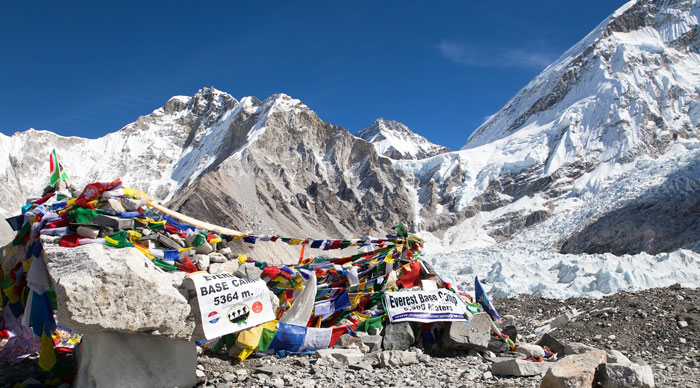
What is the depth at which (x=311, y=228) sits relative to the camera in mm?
85562

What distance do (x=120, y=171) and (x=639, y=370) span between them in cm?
13672

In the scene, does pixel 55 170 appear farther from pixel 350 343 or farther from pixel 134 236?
pixel 350 343

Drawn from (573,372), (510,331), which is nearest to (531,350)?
(510,331)

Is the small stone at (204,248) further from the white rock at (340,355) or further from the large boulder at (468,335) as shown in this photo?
the large boulder at (468,335)

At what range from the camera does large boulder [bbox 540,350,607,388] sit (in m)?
5.51

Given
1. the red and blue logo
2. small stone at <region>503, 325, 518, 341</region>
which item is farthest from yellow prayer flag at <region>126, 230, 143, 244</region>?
small stone at <region>503, 325, 518, 341</region>

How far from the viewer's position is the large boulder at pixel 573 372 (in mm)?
5508

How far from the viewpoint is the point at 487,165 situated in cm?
11519

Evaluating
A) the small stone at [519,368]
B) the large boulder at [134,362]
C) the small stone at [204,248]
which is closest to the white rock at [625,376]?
the small stone at [519,368]

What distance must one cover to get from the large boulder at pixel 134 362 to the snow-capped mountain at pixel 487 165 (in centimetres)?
5118

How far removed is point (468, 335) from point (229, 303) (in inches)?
165

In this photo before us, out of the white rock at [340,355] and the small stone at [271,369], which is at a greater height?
the white rock at [340,355]

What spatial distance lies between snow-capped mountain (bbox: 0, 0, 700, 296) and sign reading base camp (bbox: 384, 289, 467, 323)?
46.5 m

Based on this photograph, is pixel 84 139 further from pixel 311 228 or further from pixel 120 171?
pixel 311 228
